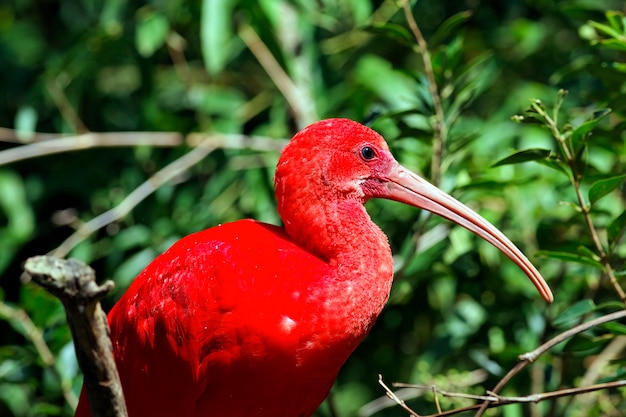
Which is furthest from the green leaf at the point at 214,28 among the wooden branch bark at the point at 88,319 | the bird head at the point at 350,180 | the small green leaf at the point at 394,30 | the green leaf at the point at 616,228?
the wooden branch bark at the point at 88,319

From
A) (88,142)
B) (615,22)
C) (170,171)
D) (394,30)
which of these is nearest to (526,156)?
(615,22)

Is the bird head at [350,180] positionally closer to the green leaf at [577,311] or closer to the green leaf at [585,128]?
the green leaf at [577,311]

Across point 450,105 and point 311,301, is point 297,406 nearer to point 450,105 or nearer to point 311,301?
point 311,301

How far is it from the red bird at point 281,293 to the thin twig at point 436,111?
41 centimetres

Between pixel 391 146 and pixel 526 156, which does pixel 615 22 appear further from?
pixel 391 146

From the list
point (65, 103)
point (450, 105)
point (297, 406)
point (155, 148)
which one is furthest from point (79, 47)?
point (297, 406)

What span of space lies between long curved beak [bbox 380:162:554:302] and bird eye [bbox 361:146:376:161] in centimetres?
8

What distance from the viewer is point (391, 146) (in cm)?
365

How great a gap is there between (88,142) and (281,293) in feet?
6.40

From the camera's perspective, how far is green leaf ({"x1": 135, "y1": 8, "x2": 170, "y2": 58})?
168 inches

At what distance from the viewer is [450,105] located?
3584 millimetres

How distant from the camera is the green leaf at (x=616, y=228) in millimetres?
2857

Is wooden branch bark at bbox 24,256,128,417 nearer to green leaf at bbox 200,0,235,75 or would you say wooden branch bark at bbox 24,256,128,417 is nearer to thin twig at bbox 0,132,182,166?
green leaf at bbox 200,0,235,75

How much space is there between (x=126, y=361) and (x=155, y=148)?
5.54ft
